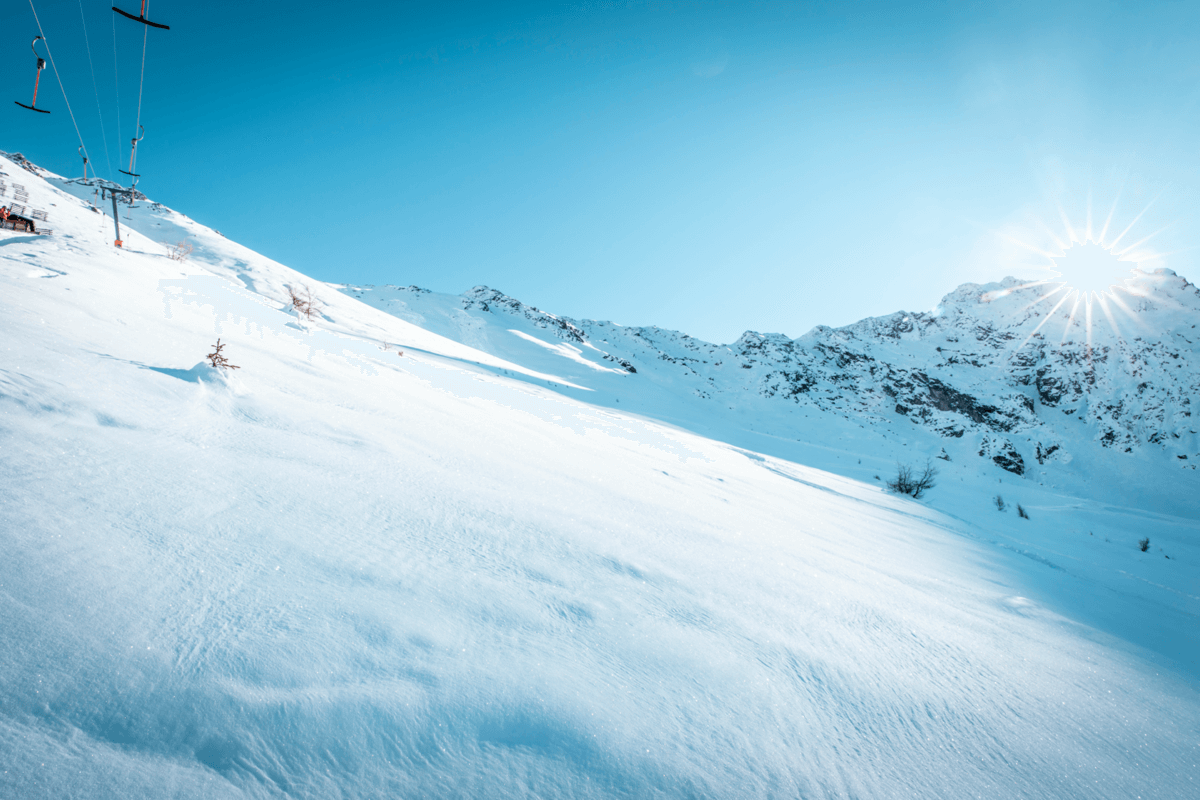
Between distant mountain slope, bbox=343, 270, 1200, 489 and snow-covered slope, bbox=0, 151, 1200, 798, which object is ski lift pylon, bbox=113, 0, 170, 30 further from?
distant mountain slope, bbox=343, 270, 1200, 489

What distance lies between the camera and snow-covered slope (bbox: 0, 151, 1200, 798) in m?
0.74

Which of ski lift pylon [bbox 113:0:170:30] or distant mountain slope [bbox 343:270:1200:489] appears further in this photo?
distant mountain slope [bbox 343:270:1200:489]

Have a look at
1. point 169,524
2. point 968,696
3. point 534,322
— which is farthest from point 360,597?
point 534,322

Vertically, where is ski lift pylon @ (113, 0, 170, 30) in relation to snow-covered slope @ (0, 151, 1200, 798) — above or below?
above

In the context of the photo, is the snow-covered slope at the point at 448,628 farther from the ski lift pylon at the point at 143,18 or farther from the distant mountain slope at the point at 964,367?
the distant mountain slope at the point at 964,367

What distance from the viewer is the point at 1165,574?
4.17m

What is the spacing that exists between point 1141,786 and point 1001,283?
6236 centimetres

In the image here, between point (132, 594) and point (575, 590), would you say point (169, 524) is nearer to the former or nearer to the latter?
point (132, 594)

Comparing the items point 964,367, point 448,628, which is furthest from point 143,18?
point 964,367

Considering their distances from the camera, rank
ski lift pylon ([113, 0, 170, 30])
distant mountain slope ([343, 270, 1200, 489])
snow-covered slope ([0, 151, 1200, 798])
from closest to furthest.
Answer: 1. snow-covered slope ([0, 151, 1200, 798])
2. ski lift pylon ([113, 0, 170, 30])
3. distant mountain slope ([343, 270, 1200, 489])

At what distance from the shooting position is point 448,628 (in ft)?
3.34

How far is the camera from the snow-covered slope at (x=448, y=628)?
0.74 meters

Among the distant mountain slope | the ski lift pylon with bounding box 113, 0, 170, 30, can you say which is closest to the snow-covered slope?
the ski lift pylon with bounding box 113, 0, 170, 30

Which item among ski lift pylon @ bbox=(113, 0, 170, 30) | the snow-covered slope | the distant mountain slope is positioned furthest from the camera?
the distant mountain slope
